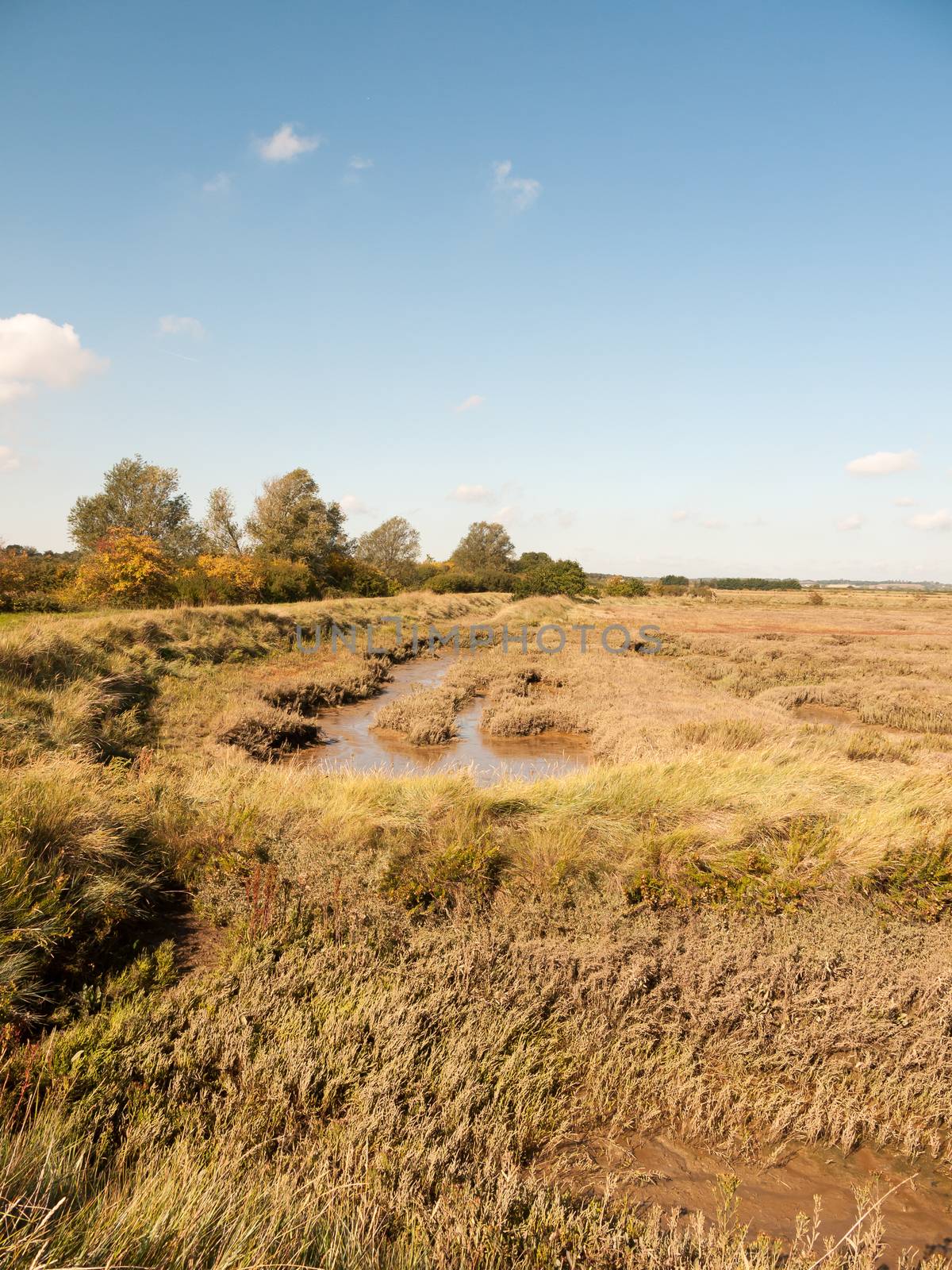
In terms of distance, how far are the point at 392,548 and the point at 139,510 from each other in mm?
23952

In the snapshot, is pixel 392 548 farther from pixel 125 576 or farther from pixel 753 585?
pixel 753 585

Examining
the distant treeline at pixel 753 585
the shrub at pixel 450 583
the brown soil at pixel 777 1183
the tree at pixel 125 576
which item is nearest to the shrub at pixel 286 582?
the tree at pixel 125 576

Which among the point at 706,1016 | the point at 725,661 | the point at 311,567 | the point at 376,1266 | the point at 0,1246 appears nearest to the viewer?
the point at 0,1246

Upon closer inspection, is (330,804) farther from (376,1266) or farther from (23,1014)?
(376,1266)

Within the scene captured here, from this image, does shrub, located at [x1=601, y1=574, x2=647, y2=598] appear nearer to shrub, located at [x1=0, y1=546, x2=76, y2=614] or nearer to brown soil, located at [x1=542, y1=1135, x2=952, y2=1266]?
shrub, located at [x1=0, y1=546, x2=76, y2=614]

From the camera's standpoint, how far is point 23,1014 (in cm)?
308

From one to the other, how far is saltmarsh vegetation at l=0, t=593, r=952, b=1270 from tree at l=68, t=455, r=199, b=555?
41856 millimetres

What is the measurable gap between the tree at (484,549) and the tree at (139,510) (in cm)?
3319

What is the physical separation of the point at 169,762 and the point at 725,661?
19718 mm

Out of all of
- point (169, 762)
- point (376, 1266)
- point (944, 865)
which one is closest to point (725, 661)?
point (944, 865)

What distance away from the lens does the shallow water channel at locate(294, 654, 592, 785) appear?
34.2ft

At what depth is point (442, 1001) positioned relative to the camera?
3488mm

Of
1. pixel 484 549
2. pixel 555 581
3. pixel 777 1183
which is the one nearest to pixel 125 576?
pixel 777 1183

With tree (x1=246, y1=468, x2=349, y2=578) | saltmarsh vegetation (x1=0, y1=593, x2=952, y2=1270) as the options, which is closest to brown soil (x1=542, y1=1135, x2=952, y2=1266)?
saltmarsh vegetation (x1=0, y1=593, x2=952, y2=1270)
